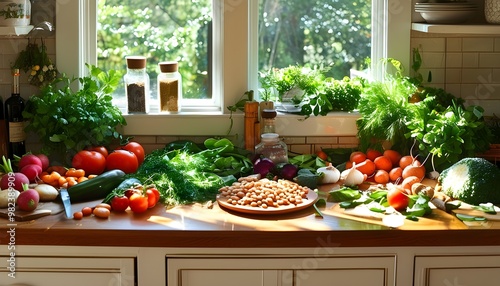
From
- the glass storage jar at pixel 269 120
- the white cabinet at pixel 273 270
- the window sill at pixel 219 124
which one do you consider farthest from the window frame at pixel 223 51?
the white cabinet at pixel 273 270

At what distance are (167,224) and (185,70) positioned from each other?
1.16 metres

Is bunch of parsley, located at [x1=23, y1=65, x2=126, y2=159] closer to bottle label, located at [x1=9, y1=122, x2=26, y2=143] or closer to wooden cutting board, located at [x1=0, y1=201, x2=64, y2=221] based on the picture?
bottle label, located at [x1=9, y1=122, x2=26, y2=143]

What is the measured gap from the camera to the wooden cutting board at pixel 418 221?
2.92m

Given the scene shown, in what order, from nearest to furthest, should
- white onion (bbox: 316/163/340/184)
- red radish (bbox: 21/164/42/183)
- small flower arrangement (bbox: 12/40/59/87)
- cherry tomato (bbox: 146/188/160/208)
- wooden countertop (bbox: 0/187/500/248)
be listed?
wooden countertop (bbox: 0/187/500/248) < cherry tomato (bbox: 146/188/160/208) < red radish (bbox: 21/164/42/183) < white onion (bbox: 316/163/340/184) < small flower arrangement (bbox: 12/40/59/87)

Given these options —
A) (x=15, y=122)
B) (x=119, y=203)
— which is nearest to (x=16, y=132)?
(x=15, y=122)

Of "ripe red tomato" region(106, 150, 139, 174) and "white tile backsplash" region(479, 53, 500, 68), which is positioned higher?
"white tile backsplash" region(479, 53, 500, 68)

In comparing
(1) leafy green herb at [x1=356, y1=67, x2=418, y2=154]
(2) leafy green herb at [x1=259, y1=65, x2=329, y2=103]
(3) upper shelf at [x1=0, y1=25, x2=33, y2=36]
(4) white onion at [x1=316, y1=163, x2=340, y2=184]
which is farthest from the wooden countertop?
(2) leafy green herb at [x1=259, y1=65, x2=329, y2=103]

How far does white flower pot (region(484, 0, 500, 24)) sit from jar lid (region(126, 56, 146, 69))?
1493 millimetres

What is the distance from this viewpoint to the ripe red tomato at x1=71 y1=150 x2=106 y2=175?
3488mm

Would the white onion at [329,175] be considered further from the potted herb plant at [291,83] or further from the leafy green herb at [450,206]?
the leafy green herb at [450,206]

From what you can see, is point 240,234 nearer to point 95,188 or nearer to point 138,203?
point 138,203

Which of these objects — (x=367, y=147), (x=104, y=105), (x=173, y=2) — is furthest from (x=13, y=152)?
(x=367, y=147)

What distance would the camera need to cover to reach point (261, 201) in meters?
3.08

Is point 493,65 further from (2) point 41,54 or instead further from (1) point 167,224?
(2) point 41,54
